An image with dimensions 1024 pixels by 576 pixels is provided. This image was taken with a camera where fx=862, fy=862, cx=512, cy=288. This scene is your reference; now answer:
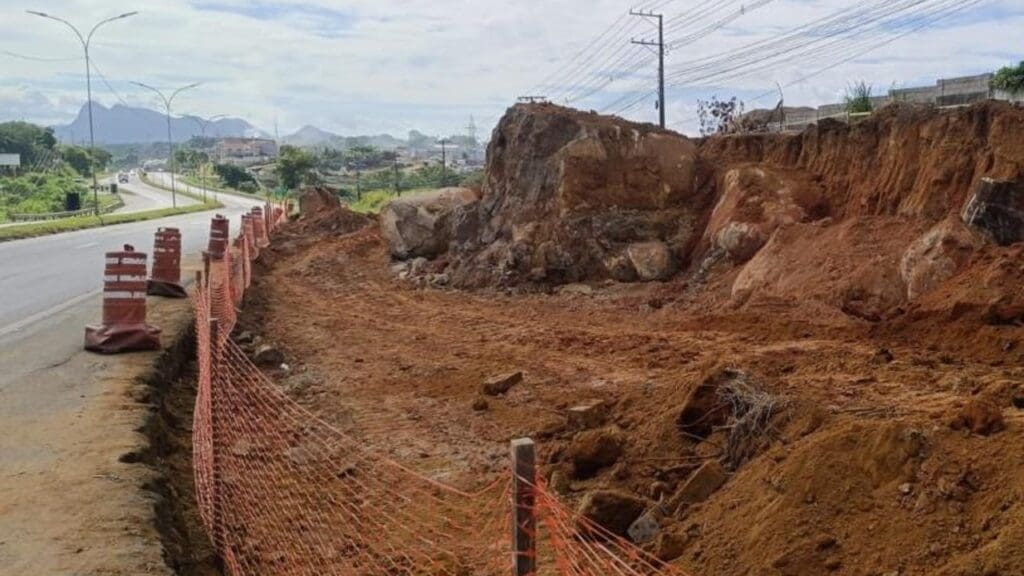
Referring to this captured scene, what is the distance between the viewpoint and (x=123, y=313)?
9.77 m

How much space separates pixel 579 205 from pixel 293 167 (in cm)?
5444

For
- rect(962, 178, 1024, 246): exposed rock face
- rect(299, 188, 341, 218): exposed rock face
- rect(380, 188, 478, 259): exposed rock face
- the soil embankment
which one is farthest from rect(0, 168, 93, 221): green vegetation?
rect(962, 178, 1024, 246): exposed rock face

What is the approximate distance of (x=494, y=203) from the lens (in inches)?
719

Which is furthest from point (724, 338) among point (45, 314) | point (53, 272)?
point (53, 272)

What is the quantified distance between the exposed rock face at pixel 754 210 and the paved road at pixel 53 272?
975 cm

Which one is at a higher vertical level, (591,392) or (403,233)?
(403,233)

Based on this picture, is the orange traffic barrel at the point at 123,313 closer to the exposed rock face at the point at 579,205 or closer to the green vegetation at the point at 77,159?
the exposed rock face at the point at 579,205

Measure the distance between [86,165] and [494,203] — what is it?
112 m

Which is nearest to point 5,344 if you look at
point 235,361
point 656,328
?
point 235,361

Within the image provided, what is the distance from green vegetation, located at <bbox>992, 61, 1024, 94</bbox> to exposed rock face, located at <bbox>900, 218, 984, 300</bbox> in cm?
1134

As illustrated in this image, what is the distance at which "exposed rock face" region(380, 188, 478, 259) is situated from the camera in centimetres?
1978

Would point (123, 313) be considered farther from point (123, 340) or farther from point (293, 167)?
point (293, 167)

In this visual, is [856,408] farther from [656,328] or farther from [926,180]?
[926,180]

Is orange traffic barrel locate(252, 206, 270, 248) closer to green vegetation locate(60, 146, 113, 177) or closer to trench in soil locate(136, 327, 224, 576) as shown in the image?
trench in soil locate(136, 327, 224, 576)
